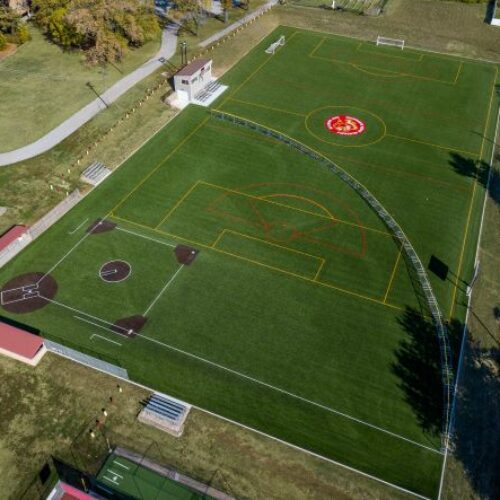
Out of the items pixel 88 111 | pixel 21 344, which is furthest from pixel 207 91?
pixel 21 344

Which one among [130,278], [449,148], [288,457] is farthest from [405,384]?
[449,148]

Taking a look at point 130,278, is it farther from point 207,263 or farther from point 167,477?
point 167,477

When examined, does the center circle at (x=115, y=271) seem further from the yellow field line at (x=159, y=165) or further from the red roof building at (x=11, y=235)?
the red roof building at (x=11, y=235)

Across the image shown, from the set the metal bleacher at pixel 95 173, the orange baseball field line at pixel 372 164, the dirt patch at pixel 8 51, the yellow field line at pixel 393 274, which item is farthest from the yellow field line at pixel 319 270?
the dirt patch at pixel 8 51

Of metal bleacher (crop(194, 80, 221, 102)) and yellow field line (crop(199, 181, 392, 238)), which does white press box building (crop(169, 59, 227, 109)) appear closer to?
metal bleacher (crop(194, 80, 221, 102))

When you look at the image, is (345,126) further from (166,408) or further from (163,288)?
(166,408)
